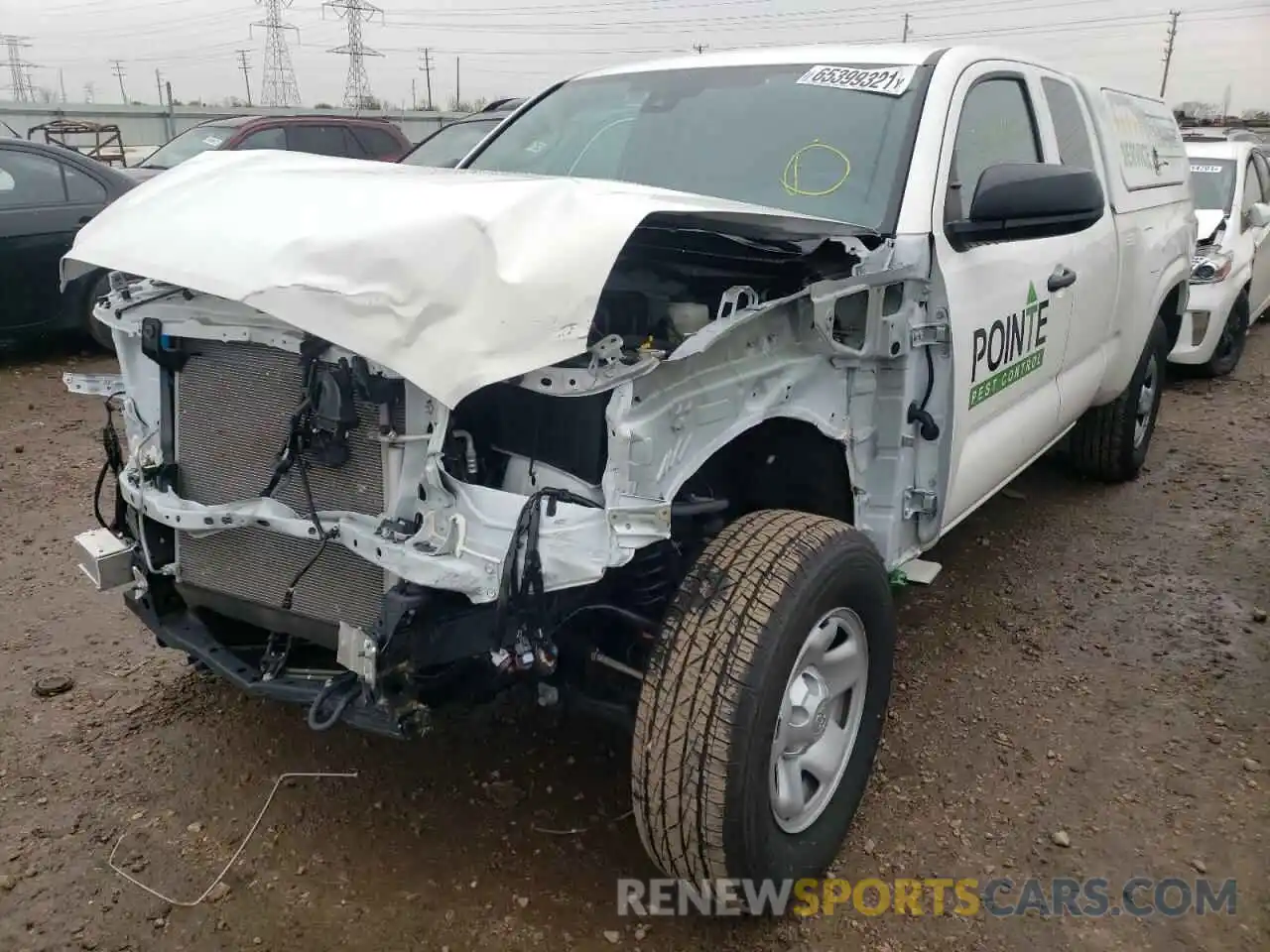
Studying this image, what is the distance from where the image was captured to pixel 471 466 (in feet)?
6.95

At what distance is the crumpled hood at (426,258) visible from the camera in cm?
185

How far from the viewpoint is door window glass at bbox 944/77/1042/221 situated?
3064 millimetres

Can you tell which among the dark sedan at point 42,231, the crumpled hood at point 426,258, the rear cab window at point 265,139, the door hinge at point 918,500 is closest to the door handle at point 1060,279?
the door hinge at point 918,500

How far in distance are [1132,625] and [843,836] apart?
193 centimetres

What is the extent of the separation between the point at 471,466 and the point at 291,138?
9628 mm

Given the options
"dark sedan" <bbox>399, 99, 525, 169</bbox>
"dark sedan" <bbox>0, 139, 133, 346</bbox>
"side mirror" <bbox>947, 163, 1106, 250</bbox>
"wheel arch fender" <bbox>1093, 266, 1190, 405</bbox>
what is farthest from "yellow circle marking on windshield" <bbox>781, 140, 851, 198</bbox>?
"dark sedan" <bbox>399, 99, 525, 169</bbox>

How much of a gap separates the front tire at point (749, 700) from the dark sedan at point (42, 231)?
5.84 metres

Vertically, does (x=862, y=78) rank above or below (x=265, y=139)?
above

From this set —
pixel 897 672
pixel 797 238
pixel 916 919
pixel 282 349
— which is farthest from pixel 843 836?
pixel 282 349

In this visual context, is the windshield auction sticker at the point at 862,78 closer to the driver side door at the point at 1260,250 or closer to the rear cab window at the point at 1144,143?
the rear cab window at the point at 1144,143

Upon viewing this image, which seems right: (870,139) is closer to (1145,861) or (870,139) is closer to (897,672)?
(897,672)

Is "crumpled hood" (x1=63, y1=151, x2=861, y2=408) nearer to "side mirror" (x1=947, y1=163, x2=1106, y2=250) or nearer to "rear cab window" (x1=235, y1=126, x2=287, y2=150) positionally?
"side mirror" (x1=947, y1=163, x2=1106, y2=250)

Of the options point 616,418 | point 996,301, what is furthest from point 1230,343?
point 616,418

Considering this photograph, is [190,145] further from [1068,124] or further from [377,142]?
[1068,124]
